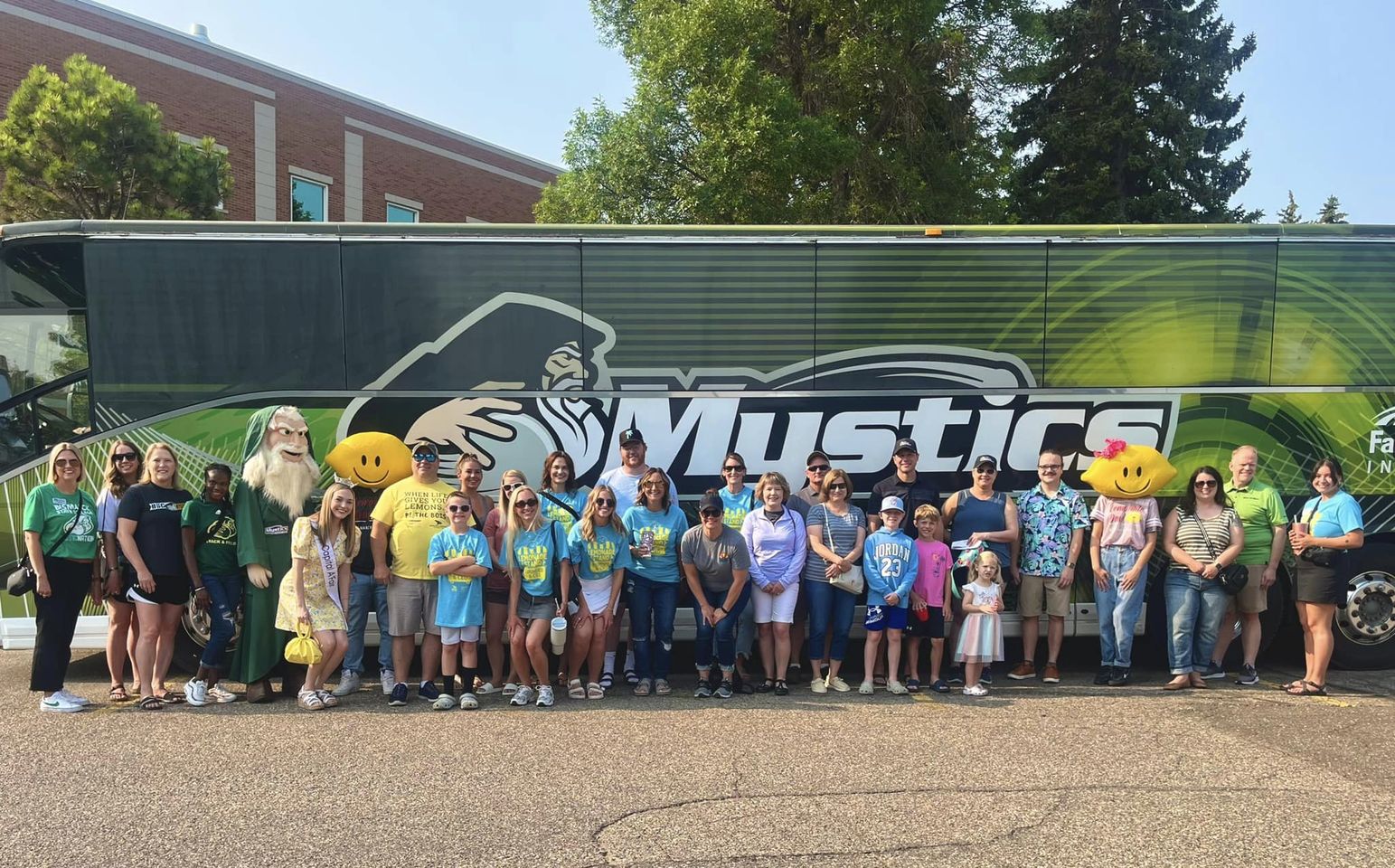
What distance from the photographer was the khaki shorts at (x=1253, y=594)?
6.80 m

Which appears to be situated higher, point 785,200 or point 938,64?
point 938,64

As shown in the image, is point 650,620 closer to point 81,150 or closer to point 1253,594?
point 1253,594

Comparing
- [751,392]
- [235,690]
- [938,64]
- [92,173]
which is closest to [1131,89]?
[938,64]

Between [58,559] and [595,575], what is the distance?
368 cm

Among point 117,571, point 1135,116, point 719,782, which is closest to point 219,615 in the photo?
point 117,571

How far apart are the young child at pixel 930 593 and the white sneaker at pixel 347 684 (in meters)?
4.12

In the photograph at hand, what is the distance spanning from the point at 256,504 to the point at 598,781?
10.7 ft

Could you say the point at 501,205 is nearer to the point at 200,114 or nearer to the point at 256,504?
the point at 200,114

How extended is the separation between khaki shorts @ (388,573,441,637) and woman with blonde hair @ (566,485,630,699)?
102 cm

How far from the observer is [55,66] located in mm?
19359

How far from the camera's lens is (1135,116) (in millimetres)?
23750

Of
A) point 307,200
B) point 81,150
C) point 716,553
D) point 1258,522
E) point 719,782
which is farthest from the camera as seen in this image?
point 307,200

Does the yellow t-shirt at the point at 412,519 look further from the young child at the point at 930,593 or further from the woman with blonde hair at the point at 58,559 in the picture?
the young child at the point at 930,593

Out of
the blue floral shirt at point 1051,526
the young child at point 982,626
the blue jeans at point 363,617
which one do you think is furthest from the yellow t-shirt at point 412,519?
the blue floral shirt at point 1051,526
